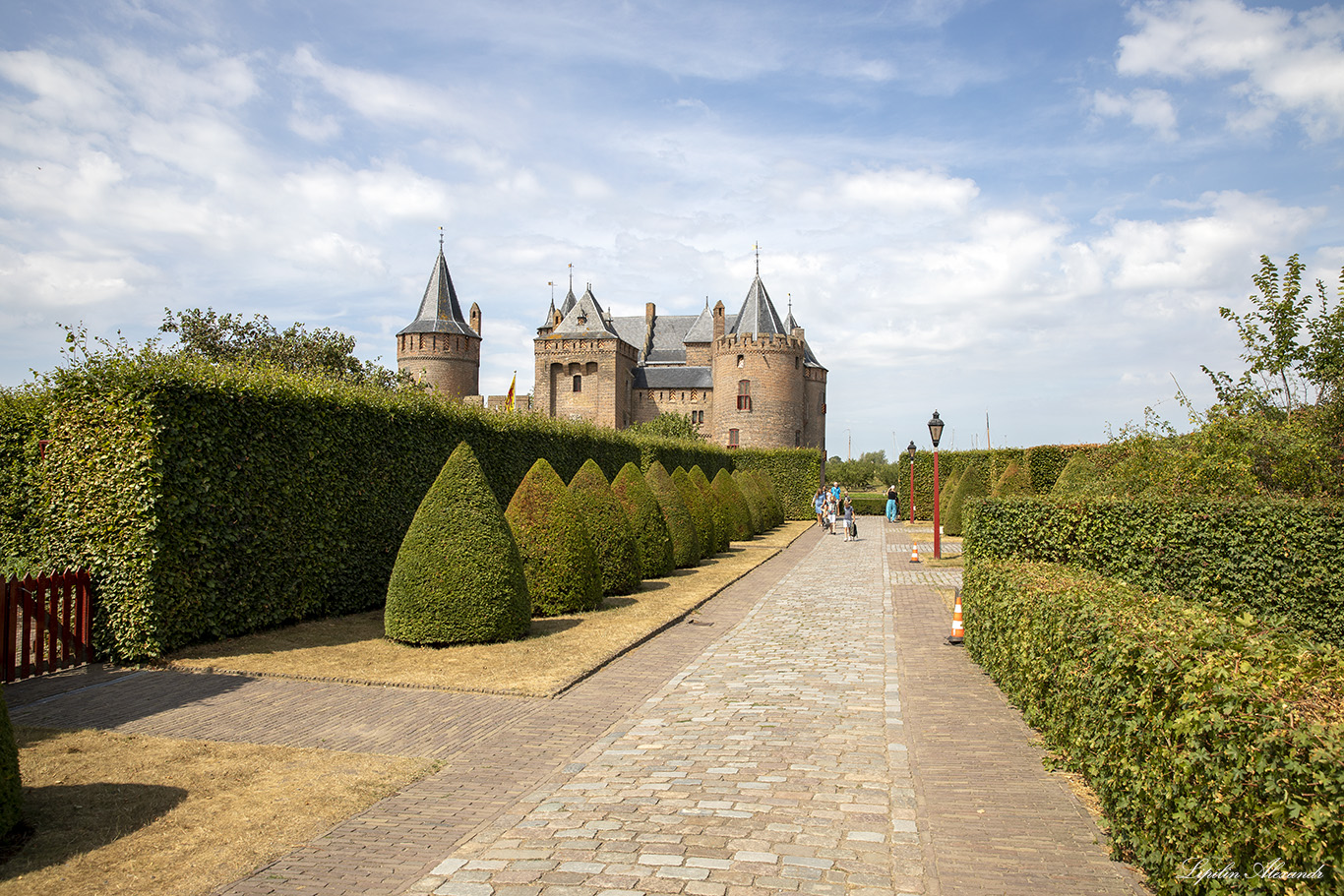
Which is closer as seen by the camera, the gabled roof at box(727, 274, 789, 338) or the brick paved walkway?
the brick paved walkway

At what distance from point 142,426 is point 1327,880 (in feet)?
32.4

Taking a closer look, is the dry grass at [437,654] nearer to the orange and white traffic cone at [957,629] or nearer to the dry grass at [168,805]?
the dry grass at [168,805]

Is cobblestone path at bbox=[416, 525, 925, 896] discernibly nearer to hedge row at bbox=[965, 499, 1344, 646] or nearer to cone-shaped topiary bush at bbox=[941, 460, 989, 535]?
hedge row at bbox=[965, 499, 1344, 646]

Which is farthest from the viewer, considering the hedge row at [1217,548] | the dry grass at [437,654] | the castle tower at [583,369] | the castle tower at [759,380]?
the castle tower at [583,369]

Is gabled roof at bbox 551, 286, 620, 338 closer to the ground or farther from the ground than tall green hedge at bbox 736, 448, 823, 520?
farther from the ground

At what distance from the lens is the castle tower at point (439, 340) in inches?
2125

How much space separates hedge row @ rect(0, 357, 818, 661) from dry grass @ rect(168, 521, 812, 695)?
A: 400mm

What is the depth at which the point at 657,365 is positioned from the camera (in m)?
64.9

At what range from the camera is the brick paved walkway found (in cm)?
405

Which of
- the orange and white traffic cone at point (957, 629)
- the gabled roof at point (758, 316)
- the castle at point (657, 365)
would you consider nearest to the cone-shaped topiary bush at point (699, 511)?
the orange and white traffic cone at point (957, 629)

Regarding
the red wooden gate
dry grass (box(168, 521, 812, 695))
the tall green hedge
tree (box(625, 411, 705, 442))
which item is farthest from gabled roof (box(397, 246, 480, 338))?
the red wooden gate

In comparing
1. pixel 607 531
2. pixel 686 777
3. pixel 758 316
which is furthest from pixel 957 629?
pixel 758 316

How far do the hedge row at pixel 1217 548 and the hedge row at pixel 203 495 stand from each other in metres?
9.13

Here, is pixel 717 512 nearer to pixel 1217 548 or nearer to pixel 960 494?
pixel 960 494
